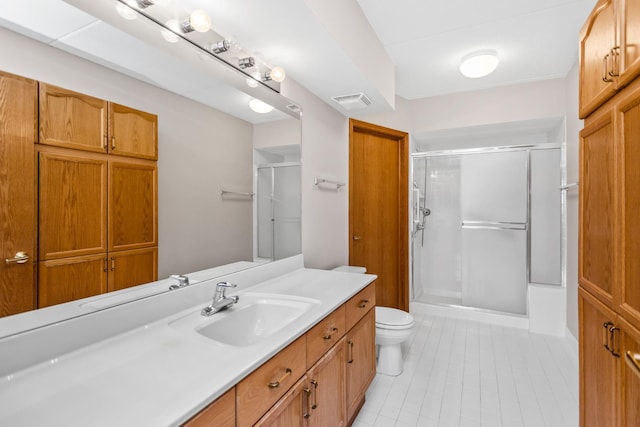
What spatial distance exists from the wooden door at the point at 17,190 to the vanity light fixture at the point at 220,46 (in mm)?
810

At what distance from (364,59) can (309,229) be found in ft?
4.13

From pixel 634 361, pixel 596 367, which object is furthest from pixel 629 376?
pixel 596 367

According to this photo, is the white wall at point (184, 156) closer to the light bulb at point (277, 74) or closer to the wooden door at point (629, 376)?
the light bulb at point (277, 74)

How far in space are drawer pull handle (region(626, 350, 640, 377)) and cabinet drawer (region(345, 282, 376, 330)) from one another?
106cm

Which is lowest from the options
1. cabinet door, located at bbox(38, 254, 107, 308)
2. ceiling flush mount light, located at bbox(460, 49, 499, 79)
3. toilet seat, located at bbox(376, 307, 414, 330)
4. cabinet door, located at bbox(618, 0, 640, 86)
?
toilet seat, located at bbox(376, 307, 414, 330)

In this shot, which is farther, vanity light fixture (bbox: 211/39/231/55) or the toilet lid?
the toilet lid

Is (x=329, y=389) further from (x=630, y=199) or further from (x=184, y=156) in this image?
(x=630, y=199)

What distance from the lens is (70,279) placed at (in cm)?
101

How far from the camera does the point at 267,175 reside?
1.95 m

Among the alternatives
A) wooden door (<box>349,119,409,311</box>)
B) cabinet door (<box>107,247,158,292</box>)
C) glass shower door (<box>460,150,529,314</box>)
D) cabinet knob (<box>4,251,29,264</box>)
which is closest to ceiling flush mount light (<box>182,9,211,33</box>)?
cabinet door (<box>107,247,158,292</box>)

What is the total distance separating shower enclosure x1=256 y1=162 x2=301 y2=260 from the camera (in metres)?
1.90

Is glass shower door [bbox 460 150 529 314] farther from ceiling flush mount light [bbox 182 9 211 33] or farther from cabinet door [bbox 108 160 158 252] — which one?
cabinet door [bbox 108 160 158 252]

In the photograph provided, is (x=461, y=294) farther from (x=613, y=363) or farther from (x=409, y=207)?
(x=613, y=363)

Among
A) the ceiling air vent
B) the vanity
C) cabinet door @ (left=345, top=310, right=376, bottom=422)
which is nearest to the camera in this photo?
the vanity
